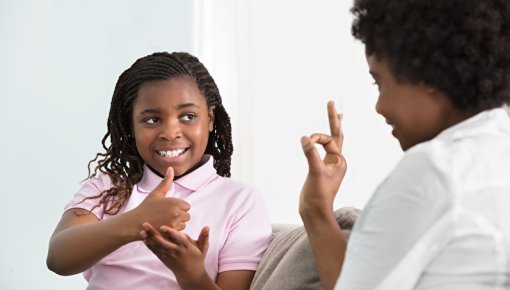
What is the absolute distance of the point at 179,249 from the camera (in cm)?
148

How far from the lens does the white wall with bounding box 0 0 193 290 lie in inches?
137

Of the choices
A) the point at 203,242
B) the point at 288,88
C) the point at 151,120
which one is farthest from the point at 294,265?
the point at 288,88

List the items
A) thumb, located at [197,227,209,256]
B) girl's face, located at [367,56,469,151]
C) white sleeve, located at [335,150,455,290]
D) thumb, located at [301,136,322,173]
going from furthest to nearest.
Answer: thumb, located at [197,227,209,256] < thumb, located at [301,136,322,173] < girl's face, located at [367,56,469,151] < white sleeve, located at [335,150,455,290]

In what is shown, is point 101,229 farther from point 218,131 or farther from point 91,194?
point 218,131

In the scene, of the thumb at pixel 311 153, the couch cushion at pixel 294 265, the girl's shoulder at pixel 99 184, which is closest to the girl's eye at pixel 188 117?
the girl's shoulder at pixel 99 184

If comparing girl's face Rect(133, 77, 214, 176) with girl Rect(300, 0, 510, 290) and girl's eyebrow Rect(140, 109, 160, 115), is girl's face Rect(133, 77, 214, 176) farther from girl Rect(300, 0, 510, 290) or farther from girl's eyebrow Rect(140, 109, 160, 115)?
girl Rect(300, 0, 510, 290)

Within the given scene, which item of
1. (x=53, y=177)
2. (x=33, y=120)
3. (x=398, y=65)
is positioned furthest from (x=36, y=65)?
(x=398, y=65)

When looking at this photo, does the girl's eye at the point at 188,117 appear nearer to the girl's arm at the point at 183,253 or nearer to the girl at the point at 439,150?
the girl's arm at the point at 183,253

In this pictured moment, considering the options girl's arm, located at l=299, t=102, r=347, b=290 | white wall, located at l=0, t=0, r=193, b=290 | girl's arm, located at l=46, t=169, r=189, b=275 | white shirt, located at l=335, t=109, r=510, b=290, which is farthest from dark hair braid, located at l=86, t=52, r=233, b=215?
white wall, located at l=0, t=0, r=193, b=290

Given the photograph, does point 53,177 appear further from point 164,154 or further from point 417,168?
point 417,168

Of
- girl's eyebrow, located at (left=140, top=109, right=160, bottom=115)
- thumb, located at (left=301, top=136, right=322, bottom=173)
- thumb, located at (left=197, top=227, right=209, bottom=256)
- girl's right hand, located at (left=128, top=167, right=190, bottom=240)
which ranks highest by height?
girl's eyebrow, located at (left=140, top=109, right=160, bottom=115)

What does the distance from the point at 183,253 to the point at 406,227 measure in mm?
633

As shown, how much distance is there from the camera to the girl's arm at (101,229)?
147 centimetres

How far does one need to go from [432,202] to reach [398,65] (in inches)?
7.7
